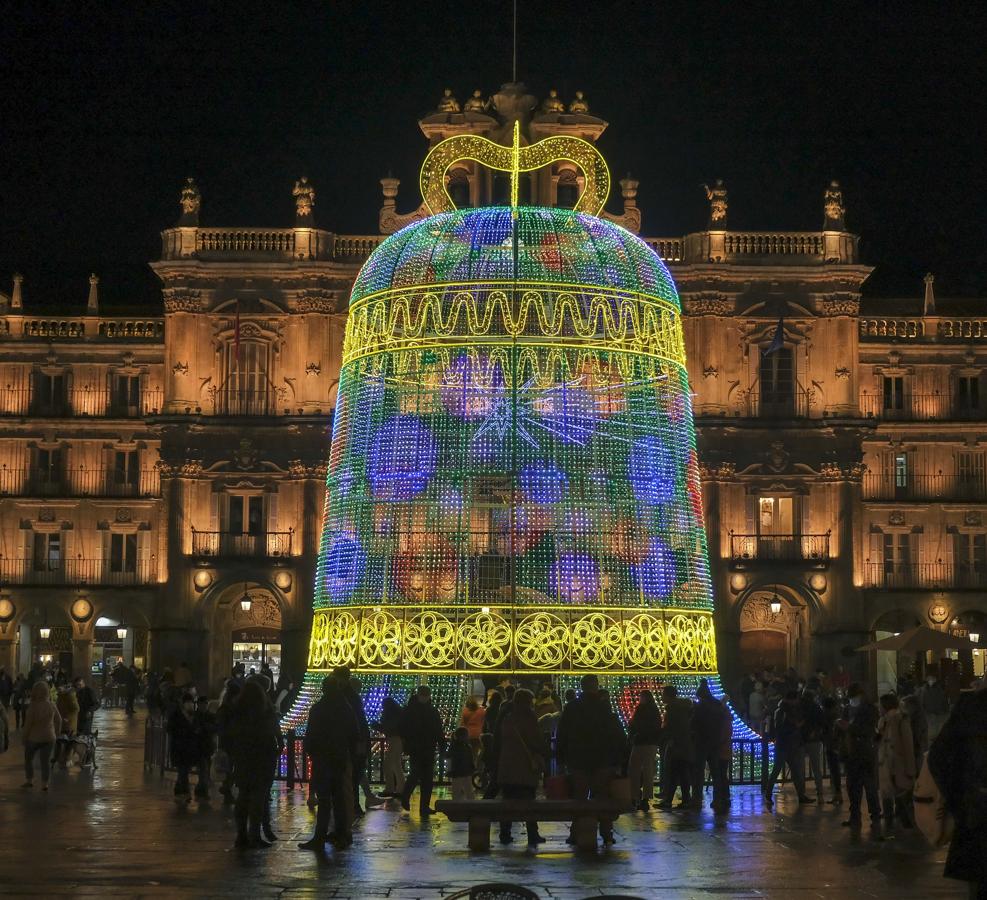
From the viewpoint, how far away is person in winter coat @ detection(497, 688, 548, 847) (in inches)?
739

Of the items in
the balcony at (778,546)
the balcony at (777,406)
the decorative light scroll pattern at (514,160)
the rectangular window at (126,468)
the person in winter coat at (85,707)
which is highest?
the balcony at (777,406)

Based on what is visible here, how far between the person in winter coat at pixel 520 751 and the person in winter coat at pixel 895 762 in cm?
358

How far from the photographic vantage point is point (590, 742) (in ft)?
61.8

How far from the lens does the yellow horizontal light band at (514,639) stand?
23.0 m

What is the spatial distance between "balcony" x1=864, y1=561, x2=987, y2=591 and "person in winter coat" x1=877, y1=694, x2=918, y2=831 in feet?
134

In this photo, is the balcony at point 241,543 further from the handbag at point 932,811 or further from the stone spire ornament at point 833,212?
the handbag at point 932,811

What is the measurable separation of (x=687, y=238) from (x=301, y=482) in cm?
1397

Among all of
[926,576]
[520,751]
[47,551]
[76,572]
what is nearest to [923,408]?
[926,576]

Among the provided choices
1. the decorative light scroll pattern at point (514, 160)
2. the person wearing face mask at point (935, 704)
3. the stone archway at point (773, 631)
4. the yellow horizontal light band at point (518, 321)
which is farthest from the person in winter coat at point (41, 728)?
the stone archway at point (773, 631)

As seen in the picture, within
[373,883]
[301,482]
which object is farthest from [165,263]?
[373,883]

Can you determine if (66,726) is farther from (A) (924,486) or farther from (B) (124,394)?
(A) (924,486)

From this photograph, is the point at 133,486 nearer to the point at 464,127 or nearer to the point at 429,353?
the point at 464,127

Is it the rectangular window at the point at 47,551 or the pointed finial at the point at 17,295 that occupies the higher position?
the pointed finial at the point at 17,295

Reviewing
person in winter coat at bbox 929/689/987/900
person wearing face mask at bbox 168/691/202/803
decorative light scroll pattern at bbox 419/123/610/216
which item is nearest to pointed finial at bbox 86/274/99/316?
decorative light scroll pattern at bbox 419/123/610/216
